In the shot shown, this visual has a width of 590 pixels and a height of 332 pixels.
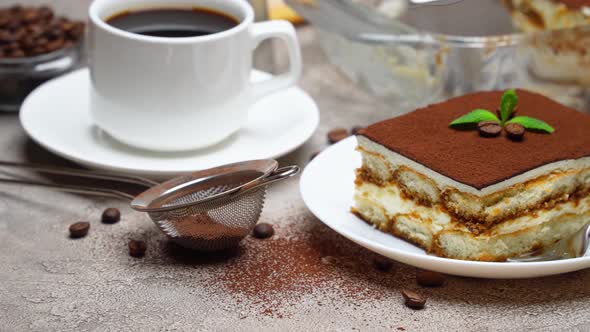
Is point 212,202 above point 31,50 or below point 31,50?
above

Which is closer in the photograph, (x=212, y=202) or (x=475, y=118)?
(x=212, y=202)

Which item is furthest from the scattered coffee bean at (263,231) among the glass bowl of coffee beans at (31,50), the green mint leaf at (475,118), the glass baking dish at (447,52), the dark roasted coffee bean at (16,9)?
the dark roasted coffee bean at (16,9)

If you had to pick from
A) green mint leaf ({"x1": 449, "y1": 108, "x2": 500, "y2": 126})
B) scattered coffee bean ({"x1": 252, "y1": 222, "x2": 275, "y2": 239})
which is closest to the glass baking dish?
green mint leaf ({"x1": 449, "y1": 108, "x2": 500, "y2": 126})

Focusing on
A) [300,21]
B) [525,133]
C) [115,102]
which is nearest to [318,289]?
[525,133]

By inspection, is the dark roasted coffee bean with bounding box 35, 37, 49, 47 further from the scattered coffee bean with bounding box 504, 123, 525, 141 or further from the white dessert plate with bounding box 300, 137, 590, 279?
the scattered coffee bean with bounding box 504, 123, 525, 141

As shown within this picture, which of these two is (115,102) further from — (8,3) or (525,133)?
(8,3)

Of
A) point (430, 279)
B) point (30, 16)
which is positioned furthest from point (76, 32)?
point (430, 279)

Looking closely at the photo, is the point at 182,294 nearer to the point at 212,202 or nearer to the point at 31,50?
the point at 212,202
